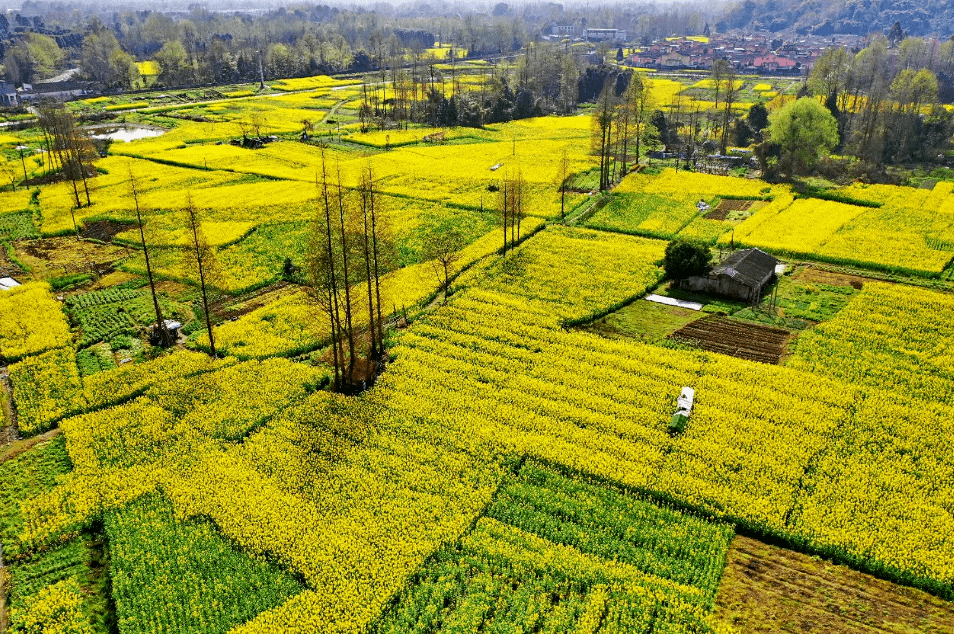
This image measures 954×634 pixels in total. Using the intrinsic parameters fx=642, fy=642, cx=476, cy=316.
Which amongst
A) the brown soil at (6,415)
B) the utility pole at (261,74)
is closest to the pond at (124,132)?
the utility pole at (261,74)

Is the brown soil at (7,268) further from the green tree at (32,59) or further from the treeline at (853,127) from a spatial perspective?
the green tree at (32,59)

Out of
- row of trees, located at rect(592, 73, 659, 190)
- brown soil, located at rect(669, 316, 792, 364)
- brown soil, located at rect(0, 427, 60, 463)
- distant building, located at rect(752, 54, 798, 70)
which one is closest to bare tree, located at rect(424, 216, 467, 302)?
brown soil, located at rect(669, 316, 792, 364)

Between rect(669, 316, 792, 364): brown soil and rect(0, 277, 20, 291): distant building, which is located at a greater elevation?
rect(0, 277, 20, 291): distant building

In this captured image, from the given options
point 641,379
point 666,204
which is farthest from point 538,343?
point 666,204

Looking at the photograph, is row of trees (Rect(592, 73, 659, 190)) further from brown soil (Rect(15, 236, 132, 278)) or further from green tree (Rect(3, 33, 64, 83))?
green tree (Rect(3, 33, 64, 83))

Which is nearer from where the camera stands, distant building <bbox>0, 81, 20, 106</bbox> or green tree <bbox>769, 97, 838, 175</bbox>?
green tree <bbox>769, 97, 838, 175</bbox>

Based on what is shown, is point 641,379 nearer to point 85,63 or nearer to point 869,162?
point 869,162

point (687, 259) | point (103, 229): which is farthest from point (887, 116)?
point (103, 229)
